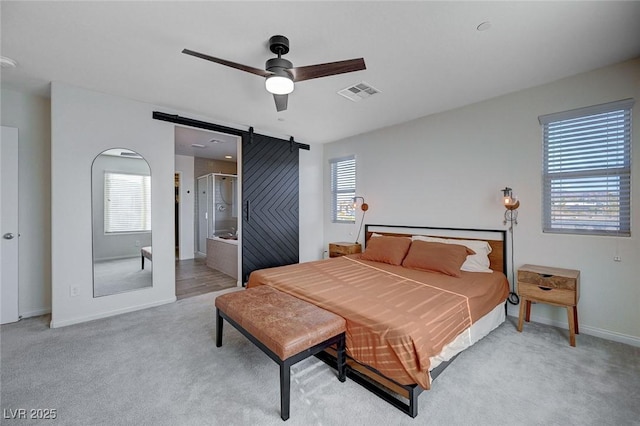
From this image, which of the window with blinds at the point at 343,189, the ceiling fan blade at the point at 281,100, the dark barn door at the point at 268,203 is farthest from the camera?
the window with blinds at the point at 343,189

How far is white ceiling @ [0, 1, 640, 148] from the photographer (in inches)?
73.4

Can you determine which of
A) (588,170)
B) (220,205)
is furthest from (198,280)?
(588,170)

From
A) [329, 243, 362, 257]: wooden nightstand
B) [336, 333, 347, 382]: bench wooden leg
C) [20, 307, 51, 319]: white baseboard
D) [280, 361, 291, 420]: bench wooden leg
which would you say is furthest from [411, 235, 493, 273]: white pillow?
[20, 307, 51, 319]: white baseboard

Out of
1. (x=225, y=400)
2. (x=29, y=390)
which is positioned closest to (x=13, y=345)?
(x=29, y=390)

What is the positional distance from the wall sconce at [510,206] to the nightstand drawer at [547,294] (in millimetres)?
781

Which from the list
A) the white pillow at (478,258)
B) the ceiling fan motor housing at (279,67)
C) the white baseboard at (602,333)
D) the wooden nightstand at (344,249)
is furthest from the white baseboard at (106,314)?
the white baseboard at (602,333)

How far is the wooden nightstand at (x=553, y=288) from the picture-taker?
2480mm

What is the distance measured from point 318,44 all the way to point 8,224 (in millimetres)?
3962

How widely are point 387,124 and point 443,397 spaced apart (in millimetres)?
3733

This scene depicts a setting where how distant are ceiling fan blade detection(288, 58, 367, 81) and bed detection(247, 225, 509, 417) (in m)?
1.85

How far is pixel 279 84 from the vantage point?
Answer: 215 cm

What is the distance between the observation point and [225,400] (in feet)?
5.92

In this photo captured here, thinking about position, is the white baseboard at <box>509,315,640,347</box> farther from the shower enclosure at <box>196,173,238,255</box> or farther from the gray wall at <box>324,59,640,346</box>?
the shower enclosure at <box>196,173,238,255</box>

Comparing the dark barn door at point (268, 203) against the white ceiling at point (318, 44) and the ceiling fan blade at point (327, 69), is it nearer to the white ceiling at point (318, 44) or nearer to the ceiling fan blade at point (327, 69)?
the white ceiling at point (318, 44)
